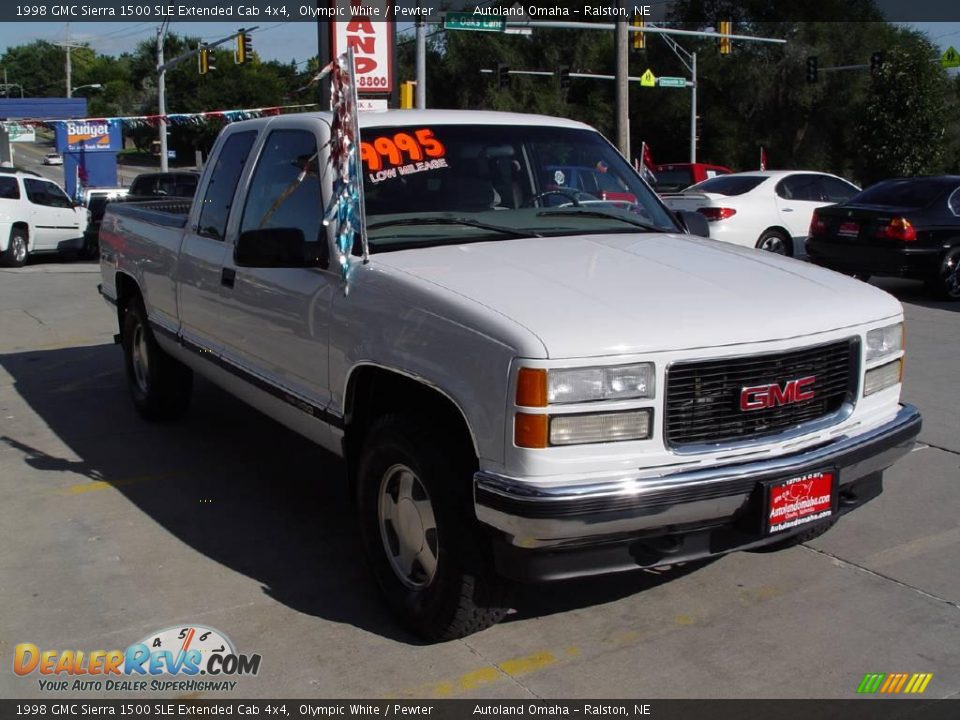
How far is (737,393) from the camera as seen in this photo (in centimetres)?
365

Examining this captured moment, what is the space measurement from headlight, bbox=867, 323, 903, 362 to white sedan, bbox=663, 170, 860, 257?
10047 millimetres

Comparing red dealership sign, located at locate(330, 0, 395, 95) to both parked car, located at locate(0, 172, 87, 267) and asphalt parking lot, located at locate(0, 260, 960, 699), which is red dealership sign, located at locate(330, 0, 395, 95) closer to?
asphalt parking lot, located at locate(0, 260, 960, 699)

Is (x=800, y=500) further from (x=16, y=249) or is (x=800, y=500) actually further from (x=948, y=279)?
(x=16, y=249)

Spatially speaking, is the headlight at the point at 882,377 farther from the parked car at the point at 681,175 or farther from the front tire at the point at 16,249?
the parked car at the point at 681,175

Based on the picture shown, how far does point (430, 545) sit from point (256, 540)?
59.3 inches

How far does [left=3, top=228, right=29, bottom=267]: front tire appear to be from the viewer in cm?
1855

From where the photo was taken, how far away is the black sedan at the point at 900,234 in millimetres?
12227

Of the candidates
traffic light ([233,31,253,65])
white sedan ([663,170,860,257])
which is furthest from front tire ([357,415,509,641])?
traffic light ([233,31,253,65])

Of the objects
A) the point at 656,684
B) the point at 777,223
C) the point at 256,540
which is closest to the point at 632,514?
the point at 656,684

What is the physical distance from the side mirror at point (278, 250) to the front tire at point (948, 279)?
9902 millimetres

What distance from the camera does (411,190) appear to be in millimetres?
4637

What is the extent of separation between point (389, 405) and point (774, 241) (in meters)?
11.9

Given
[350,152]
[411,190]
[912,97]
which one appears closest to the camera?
[350,152]
